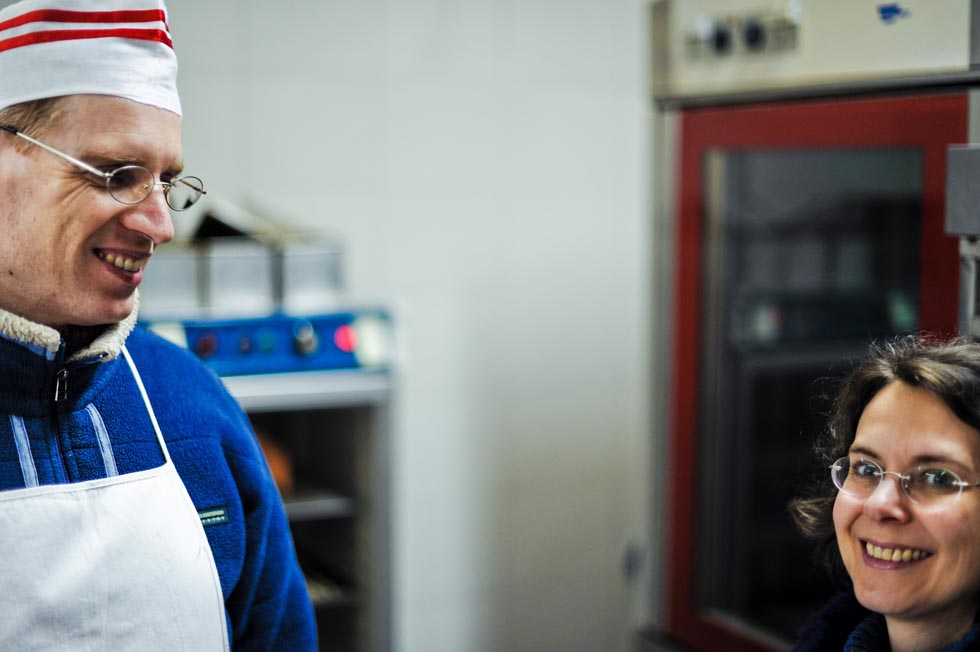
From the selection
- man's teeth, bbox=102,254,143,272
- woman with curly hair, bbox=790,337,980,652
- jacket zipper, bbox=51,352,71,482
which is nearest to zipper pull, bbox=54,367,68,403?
jacket zipper, bbox=51,352,71,482

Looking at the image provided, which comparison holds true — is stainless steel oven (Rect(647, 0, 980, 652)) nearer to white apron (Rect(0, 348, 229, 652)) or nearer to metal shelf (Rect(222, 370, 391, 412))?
metal shelf (Rect(222, 370, 391, 412))

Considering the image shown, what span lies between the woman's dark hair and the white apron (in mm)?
743

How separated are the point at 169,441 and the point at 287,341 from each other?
46.7 inches

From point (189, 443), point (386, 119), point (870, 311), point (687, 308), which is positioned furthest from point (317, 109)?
point (189, 443)

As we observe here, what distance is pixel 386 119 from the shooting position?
297cm

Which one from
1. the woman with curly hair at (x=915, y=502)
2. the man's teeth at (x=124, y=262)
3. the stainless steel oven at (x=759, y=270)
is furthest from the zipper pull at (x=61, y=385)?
the stainless steel oven at (x=759, y=270)

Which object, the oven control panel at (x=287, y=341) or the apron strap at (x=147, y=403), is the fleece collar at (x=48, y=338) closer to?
the apron strap at (x=147, y=403)

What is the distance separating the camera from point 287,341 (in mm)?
2350

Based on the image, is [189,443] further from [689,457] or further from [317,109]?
[317,109]

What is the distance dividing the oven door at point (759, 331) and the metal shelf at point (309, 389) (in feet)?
2.30

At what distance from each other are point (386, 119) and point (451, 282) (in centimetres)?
50

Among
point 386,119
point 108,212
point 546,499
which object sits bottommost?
point 546,499

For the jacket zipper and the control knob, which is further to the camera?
the control knob

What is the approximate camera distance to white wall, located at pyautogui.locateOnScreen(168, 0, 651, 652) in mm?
2838
